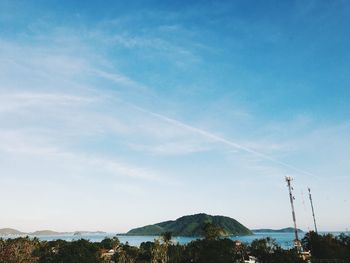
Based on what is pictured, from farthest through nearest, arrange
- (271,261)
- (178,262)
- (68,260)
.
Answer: (178,262), (68,260), (271,261)

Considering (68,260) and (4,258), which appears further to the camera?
(68,260)

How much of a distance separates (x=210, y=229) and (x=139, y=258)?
26235 millimetres

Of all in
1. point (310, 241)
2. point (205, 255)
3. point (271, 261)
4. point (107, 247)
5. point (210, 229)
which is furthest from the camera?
point (107, 247)

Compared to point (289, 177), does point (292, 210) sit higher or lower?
lower

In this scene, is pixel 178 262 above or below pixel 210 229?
below

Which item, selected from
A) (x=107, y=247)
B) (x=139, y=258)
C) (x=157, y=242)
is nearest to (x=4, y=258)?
(x=157, y=242)

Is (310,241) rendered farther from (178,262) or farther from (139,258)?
(139,258)

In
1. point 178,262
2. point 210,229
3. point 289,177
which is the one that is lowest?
point 178,262

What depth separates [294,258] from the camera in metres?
54.1

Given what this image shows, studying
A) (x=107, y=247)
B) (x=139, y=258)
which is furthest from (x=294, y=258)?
(x=107, y=247)

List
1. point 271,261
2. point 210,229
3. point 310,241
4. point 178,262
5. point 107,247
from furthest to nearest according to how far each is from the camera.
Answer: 1. point 107,247
2. point 210,229
3. point 310,241
4. point 178,262
5. point 271,261

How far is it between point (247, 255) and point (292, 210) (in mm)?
22329

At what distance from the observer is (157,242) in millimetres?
39281

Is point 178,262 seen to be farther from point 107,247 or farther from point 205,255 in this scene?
point 107,247
